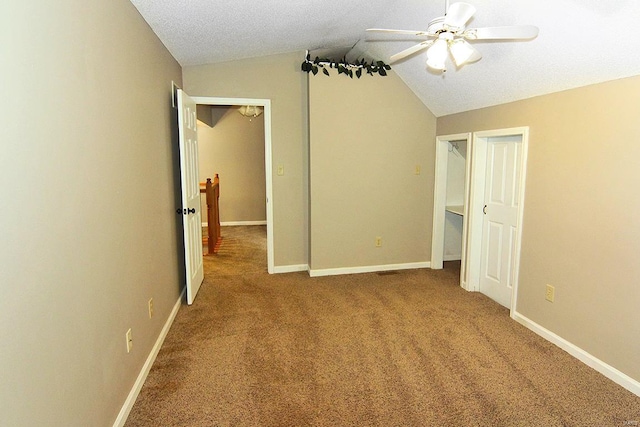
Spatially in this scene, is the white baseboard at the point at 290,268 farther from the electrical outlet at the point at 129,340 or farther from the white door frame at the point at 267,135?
the electrical outlet at the point at 129,340

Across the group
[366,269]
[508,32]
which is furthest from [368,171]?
[508,32]

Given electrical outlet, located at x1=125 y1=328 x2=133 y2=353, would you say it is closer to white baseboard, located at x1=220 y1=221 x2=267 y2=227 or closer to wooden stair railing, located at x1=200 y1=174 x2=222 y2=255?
wooden stair railing, located at x1=200 y1=174 x2=222 y2=255

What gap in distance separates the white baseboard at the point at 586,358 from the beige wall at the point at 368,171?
69.0 inches

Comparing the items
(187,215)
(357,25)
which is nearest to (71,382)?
(187,215)

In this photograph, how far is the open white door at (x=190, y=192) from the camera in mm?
3268

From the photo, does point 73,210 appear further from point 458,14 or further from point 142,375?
point 458,14

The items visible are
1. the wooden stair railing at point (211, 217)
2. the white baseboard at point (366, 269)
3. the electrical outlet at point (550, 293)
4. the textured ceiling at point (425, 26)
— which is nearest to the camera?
the textured ceiling at point (425, 26)

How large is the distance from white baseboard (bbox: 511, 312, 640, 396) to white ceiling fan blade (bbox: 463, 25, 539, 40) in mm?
2137

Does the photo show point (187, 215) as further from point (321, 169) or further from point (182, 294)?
point (321, 169)

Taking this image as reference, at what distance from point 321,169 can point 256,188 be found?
12.2ft

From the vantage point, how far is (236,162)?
7648 millimetres

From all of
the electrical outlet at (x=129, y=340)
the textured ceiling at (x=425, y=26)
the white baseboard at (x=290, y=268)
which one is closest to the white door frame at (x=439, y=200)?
the textured ceiling at (x=425, y=26)

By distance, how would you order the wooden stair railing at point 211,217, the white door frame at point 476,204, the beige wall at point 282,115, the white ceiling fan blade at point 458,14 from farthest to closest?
the wooden stair railing at point 211,217, the beige wall at point 282,115, the white door frame at point 476,204, the white ceiling fan blade at point 458,14

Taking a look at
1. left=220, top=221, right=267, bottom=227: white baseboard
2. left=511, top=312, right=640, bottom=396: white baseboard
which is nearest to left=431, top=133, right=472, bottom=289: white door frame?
left=511, top=312, right=640, bottom=396: white baseboard
